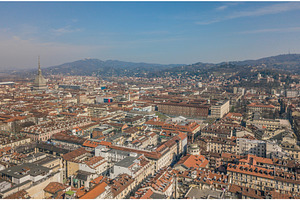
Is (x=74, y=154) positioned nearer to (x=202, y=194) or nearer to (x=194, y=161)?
(x=194, y=161)

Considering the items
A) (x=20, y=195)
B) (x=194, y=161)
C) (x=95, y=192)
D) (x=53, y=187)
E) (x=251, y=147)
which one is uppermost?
(x=95, y=192)

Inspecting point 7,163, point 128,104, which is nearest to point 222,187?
point 7,163

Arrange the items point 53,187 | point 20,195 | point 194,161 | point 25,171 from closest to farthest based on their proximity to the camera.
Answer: point 20,195, point 53,187, point 25,171, point 194,161

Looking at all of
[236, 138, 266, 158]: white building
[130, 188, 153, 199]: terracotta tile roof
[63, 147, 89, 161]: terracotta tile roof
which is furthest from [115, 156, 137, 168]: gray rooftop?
[236, 138, 266, 158]: white building

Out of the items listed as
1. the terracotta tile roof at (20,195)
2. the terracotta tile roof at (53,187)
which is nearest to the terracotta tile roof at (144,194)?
the terracotta tile roof at (53,187)

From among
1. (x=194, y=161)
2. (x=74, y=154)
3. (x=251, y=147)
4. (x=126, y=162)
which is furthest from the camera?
(x=251, y=147)

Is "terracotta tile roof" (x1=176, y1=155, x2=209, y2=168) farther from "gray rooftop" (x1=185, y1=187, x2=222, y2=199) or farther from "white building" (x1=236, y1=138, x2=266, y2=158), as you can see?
"white building" (x1=236, y1=138, x2=266, y2=158)

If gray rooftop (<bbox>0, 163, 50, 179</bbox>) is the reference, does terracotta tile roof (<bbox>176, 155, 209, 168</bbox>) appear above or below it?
below

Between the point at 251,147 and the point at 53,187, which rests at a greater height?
the point at 53,187

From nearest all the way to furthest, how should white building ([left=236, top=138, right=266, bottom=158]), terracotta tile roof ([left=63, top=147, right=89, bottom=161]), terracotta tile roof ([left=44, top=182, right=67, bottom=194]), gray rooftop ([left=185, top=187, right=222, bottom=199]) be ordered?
gray rooftop ([left=185, top=187, right=222, bottom=199]), terracotta tile roof ([left=44, top=182, right=67, bottom=194]), terracotta tile roof ([left=63, top=147, right=89, bottom=161]), white building ([left=236, top=138, right=266, bottom=158])

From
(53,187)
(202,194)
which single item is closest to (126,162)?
A: (53,187)

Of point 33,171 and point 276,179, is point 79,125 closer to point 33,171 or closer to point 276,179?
point 33,171
